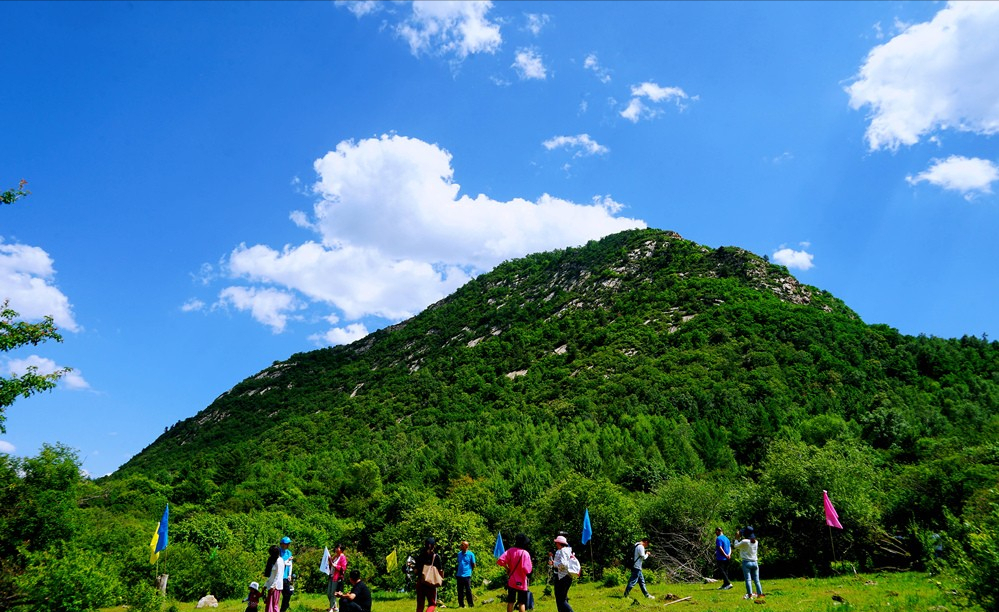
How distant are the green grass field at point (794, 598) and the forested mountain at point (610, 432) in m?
3.35

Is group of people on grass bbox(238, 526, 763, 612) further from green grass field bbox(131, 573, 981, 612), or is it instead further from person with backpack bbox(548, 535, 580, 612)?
green grass field bbox(131, 573, 981, 612)

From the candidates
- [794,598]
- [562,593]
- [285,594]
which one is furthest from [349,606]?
[794,598]

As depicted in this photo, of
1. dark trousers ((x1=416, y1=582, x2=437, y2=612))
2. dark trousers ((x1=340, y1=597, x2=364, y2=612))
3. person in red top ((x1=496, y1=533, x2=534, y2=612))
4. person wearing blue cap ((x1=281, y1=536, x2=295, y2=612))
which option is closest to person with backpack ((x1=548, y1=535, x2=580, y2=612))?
person in red top ((x1=496, y1=533, x2=534, y2=612))

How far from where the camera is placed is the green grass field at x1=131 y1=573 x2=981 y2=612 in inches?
519

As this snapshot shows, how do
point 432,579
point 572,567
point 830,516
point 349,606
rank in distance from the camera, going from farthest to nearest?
point 830,516 → point 432,579 → point 572,567 → point 349,606

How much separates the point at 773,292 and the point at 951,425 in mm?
47758

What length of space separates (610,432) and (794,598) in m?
52.0

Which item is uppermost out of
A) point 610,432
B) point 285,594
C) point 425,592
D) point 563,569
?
point 610,432

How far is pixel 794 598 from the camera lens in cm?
1620

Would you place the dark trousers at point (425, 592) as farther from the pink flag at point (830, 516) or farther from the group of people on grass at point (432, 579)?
the pink flag at point (830, 516)

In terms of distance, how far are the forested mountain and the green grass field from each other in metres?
3.35

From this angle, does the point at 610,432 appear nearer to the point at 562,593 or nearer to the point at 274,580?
the point at 274,580

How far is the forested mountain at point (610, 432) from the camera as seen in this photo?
87.6 feet

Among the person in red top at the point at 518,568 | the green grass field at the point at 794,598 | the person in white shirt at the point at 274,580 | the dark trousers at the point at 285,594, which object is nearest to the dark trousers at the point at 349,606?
the person in red top at the point at 518,568
